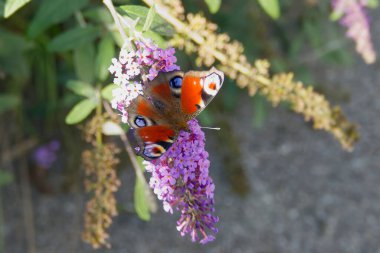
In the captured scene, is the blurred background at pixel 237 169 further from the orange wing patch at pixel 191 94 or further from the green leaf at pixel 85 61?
the orange wing patch at pixel 191 94

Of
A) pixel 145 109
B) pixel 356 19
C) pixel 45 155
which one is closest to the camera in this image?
pixel 145 109

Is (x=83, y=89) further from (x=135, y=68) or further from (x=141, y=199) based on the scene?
(x=135, y=68)

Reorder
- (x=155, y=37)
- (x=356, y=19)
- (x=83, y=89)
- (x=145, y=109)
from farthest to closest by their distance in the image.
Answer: (x=356, y=19) → (x=83, y=89) → (x=155, y=37) → (x=145, y=109)

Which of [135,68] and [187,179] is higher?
[135,68]

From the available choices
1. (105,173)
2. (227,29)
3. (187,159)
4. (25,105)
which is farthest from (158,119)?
(25,105)

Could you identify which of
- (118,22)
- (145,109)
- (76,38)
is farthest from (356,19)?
(145,109)

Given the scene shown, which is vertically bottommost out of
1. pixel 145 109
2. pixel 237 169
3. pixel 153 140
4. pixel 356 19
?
pixel 153 140

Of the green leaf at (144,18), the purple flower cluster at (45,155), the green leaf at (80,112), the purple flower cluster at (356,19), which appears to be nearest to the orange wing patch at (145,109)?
the green leaf at (144,18)
